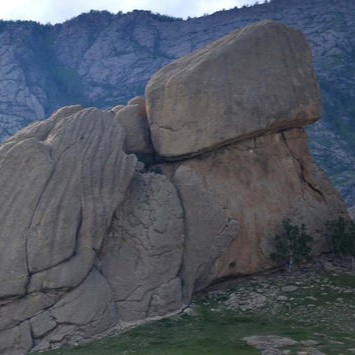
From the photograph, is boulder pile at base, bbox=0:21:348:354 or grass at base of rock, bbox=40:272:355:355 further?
boulder pile at base, bbox=0:21:348:354

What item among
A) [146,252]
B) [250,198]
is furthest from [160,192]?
[250,198]

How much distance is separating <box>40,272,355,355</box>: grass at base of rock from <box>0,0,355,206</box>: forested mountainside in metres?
56.2

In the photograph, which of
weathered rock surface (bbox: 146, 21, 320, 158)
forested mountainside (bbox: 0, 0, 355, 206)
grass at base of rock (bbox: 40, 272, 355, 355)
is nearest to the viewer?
grass at base of rock (bbox: 40, 272, 355, 355)

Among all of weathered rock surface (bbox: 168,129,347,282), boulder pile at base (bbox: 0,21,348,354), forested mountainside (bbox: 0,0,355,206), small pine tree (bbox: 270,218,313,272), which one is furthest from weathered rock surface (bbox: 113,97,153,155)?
forested mountainside (bbox: 0,0,355,206)

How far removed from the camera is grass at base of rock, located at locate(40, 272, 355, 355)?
1905 centimetres

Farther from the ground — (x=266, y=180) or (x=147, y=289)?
(x=266, y=180)

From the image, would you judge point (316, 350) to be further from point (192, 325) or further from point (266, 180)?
point (266, 180)

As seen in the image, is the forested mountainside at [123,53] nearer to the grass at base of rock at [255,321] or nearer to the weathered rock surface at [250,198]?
the weathered rock surface at [250,198]

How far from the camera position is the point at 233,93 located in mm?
27109

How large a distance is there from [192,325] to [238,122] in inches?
382

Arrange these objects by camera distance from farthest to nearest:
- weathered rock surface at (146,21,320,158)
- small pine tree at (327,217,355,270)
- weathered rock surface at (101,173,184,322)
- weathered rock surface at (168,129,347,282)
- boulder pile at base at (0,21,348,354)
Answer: small pine tree at (327,217,355,270) → weathered rock surface at (146,21,320,158) → weathered rock surface at (168,129,347,282) → weathered rock surface at (101,173,184,322) → boulder pile at base at (0,21,348,354)

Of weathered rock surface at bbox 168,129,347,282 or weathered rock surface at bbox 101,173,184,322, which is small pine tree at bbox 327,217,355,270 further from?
weathered rock surface at bbox 101,173,184,322

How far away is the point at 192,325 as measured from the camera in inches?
854

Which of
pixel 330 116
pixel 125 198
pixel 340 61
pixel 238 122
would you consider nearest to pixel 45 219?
pixel 125 198
